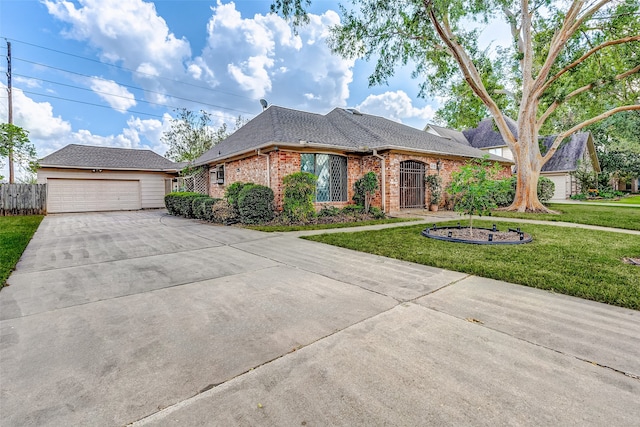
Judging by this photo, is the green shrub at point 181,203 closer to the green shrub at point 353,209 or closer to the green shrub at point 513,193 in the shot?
the green shrub at point 353,209

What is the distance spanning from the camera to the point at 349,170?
11.8 meters

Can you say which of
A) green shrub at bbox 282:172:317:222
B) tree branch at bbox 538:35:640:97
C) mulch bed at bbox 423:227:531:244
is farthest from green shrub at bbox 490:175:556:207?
green shrub at bbox 282:172:317:222

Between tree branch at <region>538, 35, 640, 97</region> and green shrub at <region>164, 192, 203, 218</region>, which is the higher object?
tree branch at <region>538, 35, 640, 97</region>

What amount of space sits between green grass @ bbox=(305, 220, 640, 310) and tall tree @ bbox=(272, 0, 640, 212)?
7224 millimetres

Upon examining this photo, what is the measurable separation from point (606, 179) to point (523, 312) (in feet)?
97.6

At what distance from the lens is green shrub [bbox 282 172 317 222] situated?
9.34 meters

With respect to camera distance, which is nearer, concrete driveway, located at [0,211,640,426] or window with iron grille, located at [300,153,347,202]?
concrete driveway, located at [0,211,640,426]

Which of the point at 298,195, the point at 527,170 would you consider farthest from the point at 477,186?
the point at 527,170

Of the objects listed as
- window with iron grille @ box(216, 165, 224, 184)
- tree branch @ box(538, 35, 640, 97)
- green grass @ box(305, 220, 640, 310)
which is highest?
tree branch @ box(538, 35, 640, 97)

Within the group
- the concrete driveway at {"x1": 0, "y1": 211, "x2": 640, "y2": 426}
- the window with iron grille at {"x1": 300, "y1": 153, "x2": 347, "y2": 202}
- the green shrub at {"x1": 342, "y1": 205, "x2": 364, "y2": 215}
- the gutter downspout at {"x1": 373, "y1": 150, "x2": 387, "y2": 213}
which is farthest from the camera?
the gutter downspout at {"x1": 373, "y1": 150, "x2": 387, "y2": 213}

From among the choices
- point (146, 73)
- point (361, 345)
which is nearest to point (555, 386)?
point (361, 345)

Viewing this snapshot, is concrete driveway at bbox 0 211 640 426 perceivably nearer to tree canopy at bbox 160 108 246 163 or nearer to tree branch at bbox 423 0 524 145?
tree branch at bbox 423 0 524 145

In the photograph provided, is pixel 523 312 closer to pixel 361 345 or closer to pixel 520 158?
pixel 361 345

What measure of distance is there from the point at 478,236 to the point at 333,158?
20.4ft
